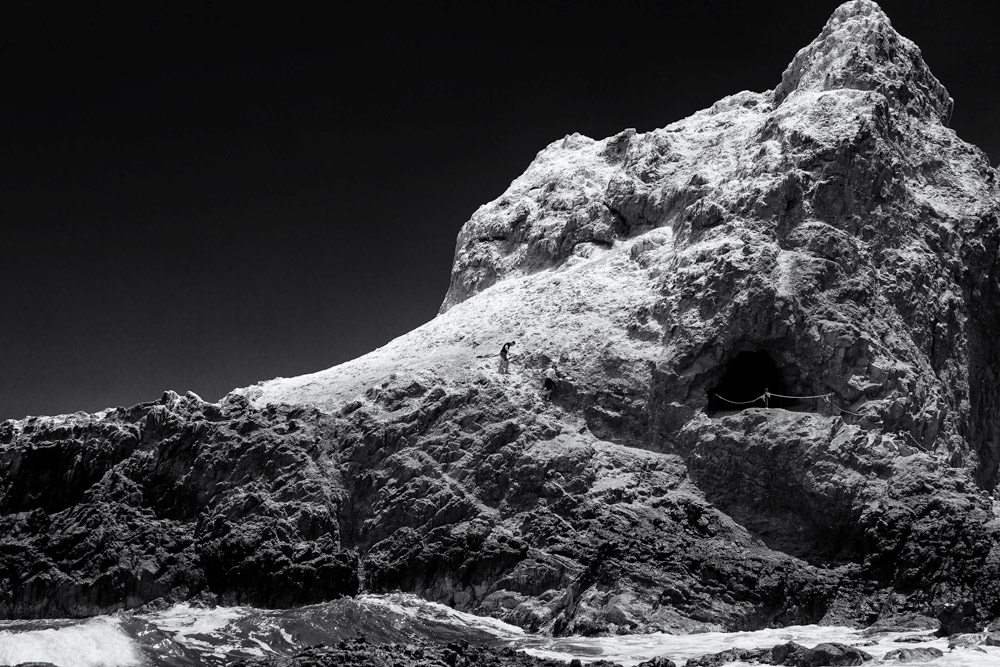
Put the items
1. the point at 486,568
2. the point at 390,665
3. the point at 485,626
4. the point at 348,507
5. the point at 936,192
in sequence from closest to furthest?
the point at 390,665 < the point at 485,626 < the point at 486,568 < the point at 348,507 < the point at 936,192

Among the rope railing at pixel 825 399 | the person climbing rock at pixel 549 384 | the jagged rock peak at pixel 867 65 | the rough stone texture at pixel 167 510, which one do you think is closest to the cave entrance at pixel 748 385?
the rope railing at pixel 825 399

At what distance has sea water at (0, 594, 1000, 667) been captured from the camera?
2573 centimetres

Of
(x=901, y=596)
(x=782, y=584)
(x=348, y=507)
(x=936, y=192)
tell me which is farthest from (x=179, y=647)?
(x=936, y=192)

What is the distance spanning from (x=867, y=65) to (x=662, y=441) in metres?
15.8

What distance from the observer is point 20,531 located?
34312 mm

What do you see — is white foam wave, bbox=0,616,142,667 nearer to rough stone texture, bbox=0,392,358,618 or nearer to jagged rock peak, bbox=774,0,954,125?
rough stone texture, bbox=0,392,358,618

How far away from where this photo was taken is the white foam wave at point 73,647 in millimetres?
24703

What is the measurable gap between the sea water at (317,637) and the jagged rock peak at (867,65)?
20165mm

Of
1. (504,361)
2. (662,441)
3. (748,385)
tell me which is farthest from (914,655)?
(504,361)

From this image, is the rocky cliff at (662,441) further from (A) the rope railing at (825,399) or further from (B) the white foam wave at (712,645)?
(B) the white foam wave at (712,645)

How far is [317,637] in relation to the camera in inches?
1151

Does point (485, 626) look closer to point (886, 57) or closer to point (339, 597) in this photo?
point (339, 597)

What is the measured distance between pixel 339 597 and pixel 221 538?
3.69 meters

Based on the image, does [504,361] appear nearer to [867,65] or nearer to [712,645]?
[712,645]
